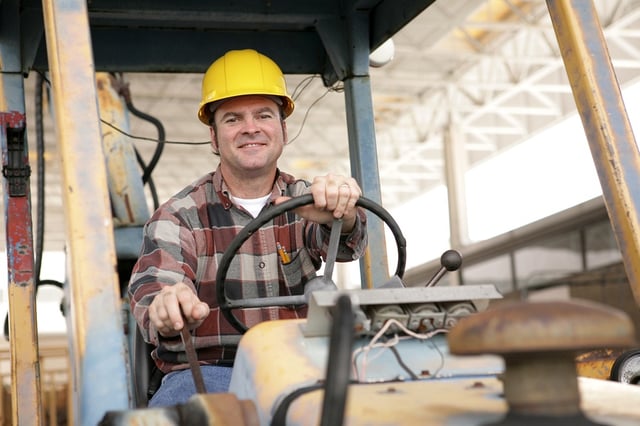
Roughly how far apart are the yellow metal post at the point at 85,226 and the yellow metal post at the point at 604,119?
1.09 meters

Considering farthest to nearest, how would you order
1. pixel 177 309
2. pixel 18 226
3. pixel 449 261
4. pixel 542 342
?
1. pixel 18 226
2. pixel 449 261
3. pixel 177 309
4. pixel 542 342

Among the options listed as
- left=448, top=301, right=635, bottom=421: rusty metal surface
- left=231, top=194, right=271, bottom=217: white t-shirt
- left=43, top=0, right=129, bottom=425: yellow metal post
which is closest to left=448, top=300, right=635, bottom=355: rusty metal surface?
left=448, top=301, right=635, bottom=421: rusty metal surface

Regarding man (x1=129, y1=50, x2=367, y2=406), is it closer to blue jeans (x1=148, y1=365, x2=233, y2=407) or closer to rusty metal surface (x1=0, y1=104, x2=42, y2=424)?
blue jeans (x1=148, y1=365, x2=233, y2=407)

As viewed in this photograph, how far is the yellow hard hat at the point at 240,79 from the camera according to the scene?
2.71 m

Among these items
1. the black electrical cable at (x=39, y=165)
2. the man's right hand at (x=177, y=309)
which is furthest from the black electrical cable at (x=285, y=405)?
the black electrical cable at (x=39, y=165)

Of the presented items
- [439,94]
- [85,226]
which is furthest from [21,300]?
[439,94]

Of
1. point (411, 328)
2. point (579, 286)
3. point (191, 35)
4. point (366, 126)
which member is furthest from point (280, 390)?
point (579, 286)

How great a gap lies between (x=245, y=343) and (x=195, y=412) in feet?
1.28

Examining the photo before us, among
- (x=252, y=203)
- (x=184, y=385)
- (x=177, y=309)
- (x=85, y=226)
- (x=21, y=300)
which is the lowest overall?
(x=184, y=385)

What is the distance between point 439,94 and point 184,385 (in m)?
13.6

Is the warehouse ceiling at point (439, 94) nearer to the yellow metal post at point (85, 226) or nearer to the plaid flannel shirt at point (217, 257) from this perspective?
the plaid flannel shirt at point (217, 257)

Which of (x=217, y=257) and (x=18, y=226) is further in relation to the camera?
(x=18, y=226)

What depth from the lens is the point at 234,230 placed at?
8.54 ft

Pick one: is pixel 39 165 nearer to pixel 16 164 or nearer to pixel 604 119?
pixel 16 164
